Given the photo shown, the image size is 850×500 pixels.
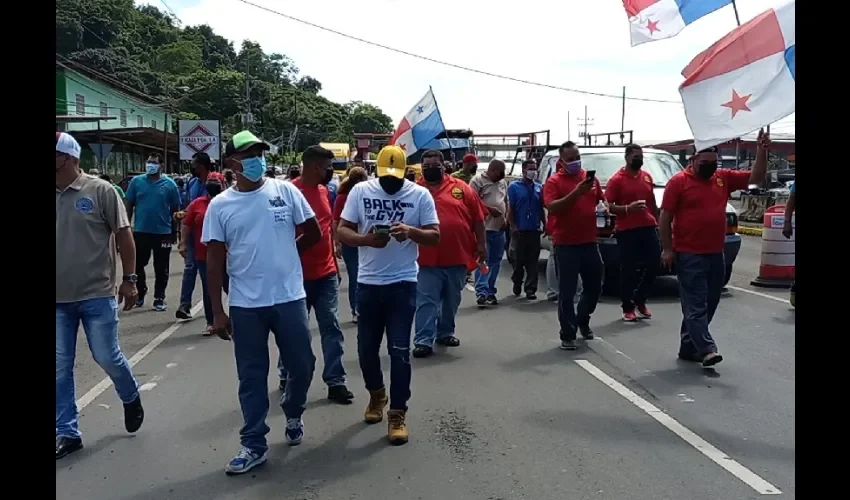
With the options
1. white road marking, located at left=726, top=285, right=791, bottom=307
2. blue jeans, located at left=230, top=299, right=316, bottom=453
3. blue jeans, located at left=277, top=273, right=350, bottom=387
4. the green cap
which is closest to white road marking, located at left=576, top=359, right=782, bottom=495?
blue jeans, located at left=277, top=273, right=350, bottom=387

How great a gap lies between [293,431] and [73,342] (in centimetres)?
155

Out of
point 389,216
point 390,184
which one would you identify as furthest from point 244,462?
point 390,184

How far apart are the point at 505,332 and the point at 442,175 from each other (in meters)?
2.26

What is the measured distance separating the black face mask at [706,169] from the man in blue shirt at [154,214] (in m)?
6.92

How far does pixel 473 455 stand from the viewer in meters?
5.30

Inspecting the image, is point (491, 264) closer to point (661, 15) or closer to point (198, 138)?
point (661, 15)

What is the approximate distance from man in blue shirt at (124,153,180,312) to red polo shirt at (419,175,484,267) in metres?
4.44

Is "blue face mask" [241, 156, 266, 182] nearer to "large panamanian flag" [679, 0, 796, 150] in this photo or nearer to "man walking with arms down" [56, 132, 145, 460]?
"man walking with arms down" [56, 132, 145, 460]

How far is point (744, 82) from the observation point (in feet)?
21.1

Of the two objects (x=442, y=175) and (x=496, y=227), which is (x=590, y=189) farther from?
(x=496, y=227)

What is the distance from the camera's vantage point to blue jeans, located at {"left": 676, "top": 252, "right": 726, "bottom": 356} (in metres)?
7.32
